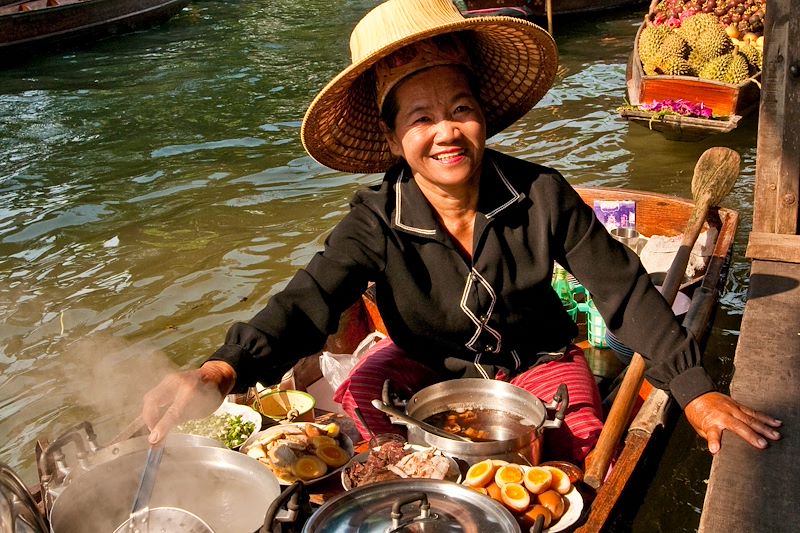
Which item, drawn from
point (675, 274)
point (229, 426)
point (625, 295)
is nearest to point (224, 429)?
point (229, 426)

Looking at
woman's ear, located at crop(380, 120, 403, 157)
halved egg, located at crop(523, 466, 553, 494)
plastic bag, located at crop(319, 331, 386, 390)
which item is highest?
woman's ear, located at crop(380, 120, 403, 157)

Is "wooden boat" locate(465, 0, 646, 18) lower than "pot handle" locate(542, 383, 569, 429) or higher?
lower

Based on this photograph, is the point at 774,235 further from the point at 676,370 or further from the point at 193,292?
the point at 193,292

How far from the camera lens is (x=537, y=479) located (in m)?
2.06

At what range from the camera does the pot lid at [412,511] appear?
1.71 meters

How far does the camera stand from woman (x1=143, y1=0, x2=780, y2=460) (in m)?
2.24

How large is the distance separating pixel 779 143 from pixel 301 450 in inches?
87.8

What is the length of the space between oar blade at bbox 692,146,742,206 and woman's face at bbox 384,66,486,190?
1.95m

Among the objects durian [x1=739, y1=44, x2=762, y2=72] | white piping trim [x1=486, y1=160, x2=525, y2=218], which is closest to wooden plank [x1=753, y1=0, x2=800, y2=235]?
white piping trim [x1=486, y1=160, x2=525, y2=218]

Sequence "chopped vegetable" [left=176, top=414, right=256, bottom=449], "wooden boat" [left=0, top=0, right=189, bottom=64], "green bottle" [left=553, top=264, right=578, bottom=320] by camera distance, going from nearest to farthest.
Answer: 1. "chopped vegetable" [left=176, top=414, right=256, bottom=449]
2. "green bottle" [left=553, top=264, right=578, bottom=320]
3. "wooden boat" [left=0, top=0, right=189, bottom=64]

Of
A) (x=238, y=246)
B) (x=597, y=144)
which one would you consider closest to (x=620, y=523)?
(x=238, y=246)

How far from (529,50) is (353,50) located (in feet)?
1.88

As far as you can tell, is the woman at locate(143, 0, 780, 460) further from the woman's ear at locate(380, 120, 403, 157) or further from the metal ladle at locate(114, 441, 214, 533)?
the metal ladle at locate(114, 441, 214, 533)

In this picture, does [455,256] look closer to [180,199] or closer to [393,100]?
[393,100]
